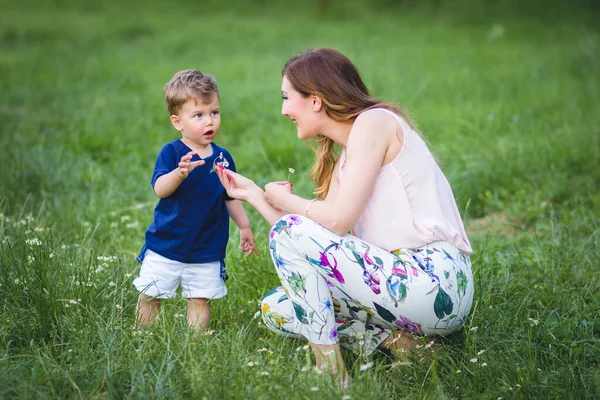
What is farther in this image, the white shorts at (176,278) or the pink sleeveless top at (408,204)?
the white shorts at (176,278)

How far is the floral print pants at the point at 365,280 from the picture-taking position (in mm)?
2482

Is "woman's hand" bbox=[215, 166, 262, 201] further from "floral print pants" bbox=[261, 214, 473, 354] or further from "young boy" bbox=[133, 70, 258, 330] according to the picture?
"floral print pants" bbox=[261, 214, 473, 354]

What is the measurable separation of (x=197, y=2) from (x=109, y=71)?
7.84m

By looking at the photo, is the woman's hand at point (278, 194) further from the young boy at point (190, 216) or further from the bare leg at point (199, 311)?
the bare leg at point (199, 311)

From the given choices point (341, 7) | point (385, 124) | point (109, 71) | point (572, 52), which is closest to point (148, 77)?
point (109, 71)

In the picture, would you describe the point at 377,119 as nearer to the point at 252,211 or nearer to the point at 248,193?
the point at 248,193

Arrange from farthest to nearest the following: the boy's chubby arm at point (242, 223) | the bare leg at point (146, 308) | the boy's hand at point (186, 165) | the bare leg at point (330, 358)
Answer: the boy's chubby arm at point (242, 223) → the bare leg at point (146, 308) → the boy's hand at point (186, 165) → the bare leg at point (330, 358)

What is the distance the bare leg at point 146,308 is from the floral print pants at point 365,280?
2.08 feet

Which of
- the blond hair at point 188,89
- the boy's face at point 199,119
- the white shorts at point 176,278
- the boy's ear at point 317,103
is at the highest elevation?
the blond hair at point 188,89

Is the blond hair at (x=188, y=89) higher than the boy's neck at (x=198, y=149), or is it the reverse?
the blond hair at (x=188, y=89)

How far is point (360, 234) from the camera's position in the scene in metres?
2.69

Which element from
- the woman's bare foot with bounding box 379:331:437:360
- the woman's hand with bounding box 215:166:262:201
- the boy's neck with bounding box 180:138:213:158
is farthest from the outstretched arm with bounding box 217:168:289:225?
the woman's bare foot with bounding box 379:331:437:360

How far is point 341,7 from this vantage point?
14.9 metres

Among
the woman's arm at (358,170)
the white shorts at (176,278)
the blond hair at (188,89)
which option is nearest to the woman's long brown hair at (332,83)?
the woman's arm at (358,170)
